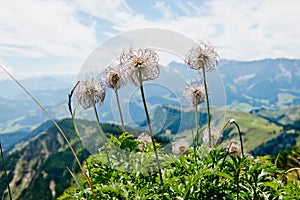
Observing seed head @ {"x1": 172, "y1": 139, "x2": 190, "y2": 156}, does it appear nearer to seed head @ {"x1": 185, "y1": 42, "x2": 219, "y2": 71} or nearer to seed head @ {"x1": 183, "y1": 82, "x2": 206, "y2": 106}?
seed head @ {"x1": 183, "y1": 82, "x2": 206, "y2": 106}

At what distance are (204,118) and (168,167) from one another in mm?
1073

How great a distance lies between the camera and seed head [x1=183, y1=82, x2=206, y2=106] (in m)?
4.49

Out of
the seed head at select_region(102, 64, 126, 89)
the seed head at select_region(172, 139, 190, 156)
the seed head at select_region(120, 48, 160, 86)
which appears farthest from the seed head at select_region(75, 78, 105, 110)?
the seed head at select_region(172, 139, 190, 156)

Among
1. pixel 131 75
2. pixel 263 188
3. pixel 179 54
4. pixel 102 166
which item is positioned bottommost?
pixel 263 188

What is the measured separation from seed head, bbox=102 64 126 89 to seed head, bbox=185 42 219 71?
0.90 m

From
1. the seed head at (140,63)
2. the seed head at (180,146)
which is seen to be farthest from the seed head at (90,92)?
the seed head at (180,146)

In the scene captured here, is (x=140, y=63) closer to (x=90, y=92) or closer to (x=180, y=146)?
(x=90, y=92)

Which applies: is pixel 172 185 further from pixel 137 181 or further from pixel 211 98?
pixel 211 98

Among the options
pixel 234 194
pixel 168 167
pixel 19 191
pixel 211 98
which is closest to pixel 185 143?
pixel 168 167

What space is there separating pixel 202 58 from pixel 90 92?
150 centimetres

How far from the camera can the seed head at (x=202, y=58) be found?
4.16m

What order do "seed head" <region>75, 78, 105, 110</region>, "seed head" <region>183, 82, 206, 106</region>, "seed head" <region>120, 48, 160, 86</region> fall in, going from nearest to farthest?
"seed head" <region>120, 48, 160, 86</region>
"seed head" <region>75, 78, 105, 110</region>
"seed head" <region>183, 82, 206, 106</region>

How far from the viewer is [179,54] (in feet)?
13.8

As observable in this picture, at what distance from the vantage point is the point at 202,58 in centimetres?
416
